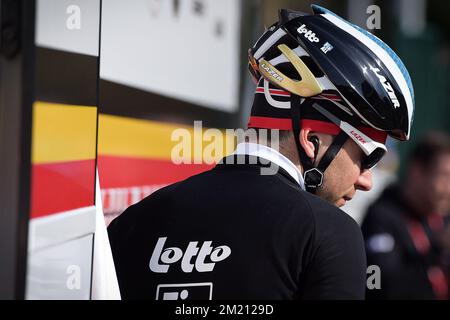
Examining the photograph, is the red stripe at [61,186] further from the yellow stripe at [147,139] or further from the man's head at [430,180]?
the man's head at [430,180]

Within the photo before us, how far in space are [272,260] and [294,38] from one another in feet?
2.44

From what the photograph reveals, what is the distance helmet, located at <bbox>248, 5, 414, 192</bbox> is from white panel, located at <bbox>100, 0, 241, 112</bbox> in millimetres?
637

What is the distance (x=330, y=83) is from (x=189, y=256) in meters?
0.68

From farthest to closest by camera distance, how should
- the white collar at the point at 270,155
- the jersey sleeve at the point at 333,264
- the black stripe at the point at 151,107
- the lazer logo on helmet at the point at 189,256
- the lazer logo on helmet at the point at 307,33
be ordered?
the black stripe at the point at 151,107 → the lazer logo on helmet at the point at 307,33 → the white collar at the point at 270,155 → the lazer logo on helmet at the point at 189,256 → the jersey sleeve at the point at 333,264

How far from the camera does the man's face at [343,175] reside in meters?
2.51

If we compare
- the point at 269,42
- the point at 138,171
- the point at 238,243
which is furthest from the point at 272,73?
the point at 138,171

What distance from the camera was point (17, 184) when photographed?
5.53ft

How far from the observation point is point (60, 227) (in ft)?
6.17

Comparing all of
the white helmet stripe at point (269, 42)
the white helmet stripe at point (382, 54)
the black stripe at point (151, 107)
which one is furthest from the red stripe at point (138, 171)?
the white helmet stripe at point (382, 54)

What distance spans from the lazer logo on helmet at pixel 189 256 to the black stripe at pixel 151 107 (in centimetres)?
74

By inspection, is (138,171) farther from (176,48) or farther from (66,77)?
(66,77)

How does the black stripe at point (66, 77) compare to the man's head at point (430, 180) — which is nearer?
the black stripe at point (66, 77)
